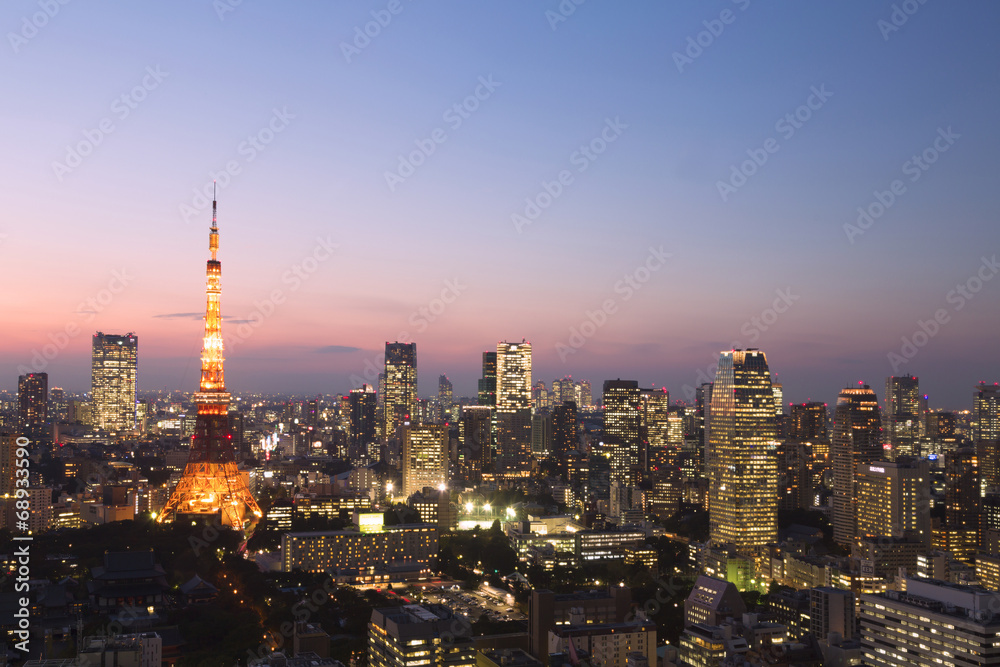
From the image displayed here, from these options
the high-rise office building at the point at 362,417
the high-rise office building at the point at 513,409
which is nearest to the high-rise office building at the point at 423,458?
the high-rise office building at the point at 513,409

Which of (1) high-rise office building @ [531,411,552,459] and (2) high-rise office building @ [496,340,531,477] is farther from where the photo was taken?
(1) high-rise office building @ [531,411,552,459]

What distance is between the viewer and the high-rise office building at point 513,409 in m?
50.7

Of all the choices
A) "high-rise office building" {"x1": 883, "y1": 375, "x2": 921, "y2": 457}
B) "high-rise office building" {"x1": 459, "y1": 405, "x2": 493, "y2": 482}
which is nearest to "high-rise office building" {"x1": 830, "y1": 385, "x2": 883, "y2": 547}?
"high-rise office building" {"x1": 883, "y1": 375, "x2": 921, "y2": 457}

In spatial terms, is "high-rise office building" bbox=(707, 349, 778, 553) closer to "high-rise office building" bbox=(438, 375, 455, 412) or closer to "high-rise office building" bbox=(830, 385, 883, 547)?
"high-rise office building" bbox=(830, 385, 883, 547)

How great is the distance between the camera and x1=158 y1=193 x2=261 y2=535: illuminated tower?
2828 centimetres

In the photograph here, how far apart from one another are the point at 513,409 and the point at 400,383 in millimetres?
8227

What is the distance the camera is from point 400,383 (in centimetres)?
6216

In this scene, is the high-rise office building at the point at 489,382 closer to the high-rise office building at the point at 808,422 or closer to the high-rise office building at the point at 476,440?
the high-rise office building at the point at 476,440

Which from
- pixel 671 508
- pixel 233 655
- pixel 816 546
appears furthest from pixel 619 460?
pixel 233 655

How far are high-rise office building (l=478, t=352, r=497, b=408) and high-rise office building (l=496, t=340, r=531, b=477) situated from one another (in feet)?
4.94

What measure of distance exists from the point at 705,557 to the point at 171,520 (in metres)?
15.0

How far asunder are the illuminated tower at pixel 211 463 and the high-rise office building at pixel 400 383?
31124 millimetres

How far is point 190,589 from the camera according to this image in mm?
19750

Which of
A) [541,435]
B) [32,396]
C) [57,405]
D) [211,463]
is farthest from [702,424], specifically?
[57,405]
